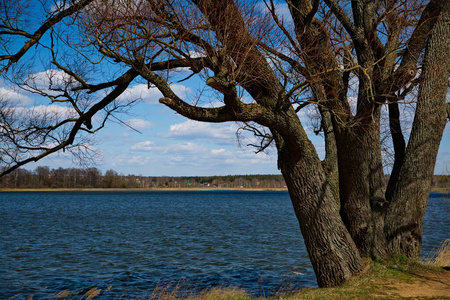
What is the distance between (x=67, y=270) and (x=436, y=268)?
13.2 metres

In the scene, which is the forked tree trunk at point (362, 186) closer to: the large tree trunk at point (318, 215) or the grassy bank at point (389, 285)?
the grassy bank at point (389, 285)

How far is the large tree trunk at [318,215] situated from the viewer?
8.42m

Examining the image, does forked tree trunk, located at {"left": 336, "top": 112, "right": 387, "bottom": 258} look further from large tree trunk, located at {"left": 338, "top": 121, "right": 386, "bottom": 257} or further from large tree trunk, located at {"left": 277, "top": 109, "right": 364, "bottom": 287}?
large tree trunk, located at {"left": 277, "top": 109, "right": 364, "bottom": 287}

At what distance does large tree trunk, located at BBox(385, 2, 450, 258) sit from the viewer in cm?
944

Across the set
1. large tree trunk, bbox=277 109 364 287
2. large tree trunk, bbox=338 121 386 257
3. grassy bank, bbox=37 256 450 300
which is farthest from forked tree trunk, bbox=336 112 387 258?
large tree trunk, bbox=277 109 364 287

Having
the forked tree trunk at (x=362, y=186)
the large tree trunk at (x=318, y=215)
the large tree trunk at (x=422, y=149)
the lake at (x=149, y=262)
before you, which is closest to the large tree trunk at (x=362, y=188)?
the forked tree trunk at (x=362, y=186)

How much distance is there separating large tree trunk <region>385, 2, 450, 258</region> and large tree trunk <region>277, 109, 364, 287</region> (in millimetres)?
1572

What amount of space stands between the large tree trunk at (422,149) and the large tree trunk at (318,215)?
5.16 feet

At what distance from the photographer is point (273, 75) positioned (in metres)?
7.84

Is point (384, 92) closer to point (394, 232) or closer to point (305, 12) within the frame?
point (305, 12)

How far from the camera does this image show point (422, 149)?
31.0 ft

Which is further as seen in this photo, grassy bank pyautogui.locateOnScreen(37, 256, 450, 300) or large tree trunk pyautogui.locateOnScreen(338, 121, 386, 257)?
large tree trunk pyautogui.locateOnScreen(338, 121, 386, 257)

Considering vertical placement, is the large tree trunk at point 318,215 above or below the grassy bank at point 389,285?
above

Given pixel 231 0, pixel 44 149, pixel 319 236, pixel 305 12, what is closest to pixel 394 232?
pixel 319 236
